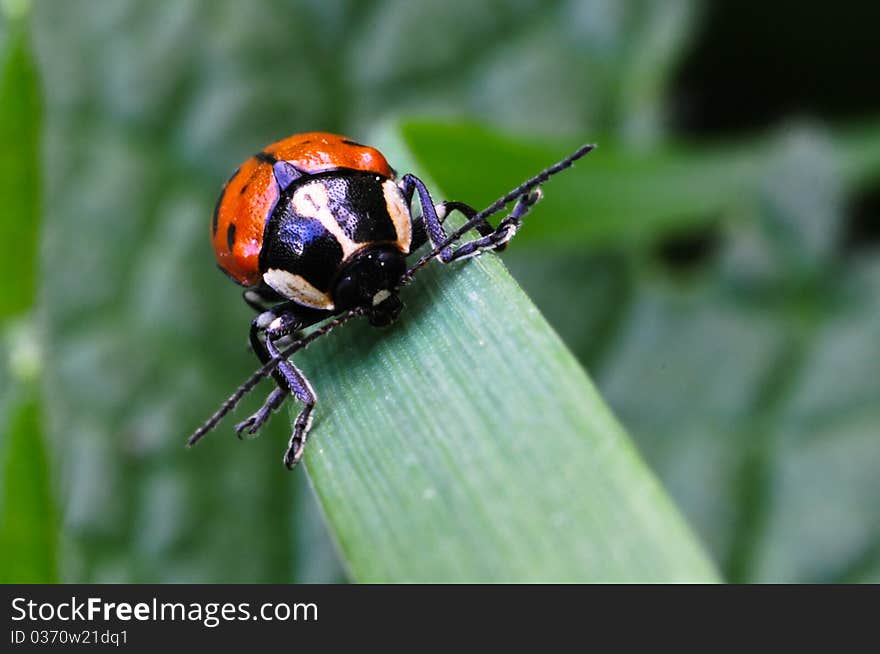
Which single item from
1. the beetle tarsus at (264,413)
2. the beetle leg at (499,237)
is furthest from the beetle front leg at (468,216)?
the beetle tarsus at (264,413)

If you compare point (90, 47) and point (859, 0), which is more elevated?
point (90, 47)

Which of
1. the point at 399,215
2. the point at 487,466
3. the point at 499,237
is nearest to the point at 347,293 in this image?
the point at 399,215

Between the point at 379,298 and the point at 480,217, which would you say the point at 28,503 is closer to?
the point at 379,298

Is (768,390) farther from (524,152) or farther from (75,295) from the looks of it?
(75,295)

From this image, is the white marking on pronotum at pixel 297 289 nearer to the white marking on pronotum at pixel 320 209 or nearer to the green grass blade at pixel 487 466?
the white marking on pronotum at pixel 320 209

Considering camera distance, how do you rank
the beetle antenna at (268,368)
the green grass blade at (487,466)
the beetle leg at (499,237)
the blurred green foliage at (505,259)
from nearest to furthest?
the green grass blade at (487,466) → the beetle leg at (499,237) → the beetle antenna at (268,368) → the blurred green foliage at (505,259)

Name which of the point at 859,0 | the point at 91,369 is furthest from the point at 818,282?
the point at 91,369
